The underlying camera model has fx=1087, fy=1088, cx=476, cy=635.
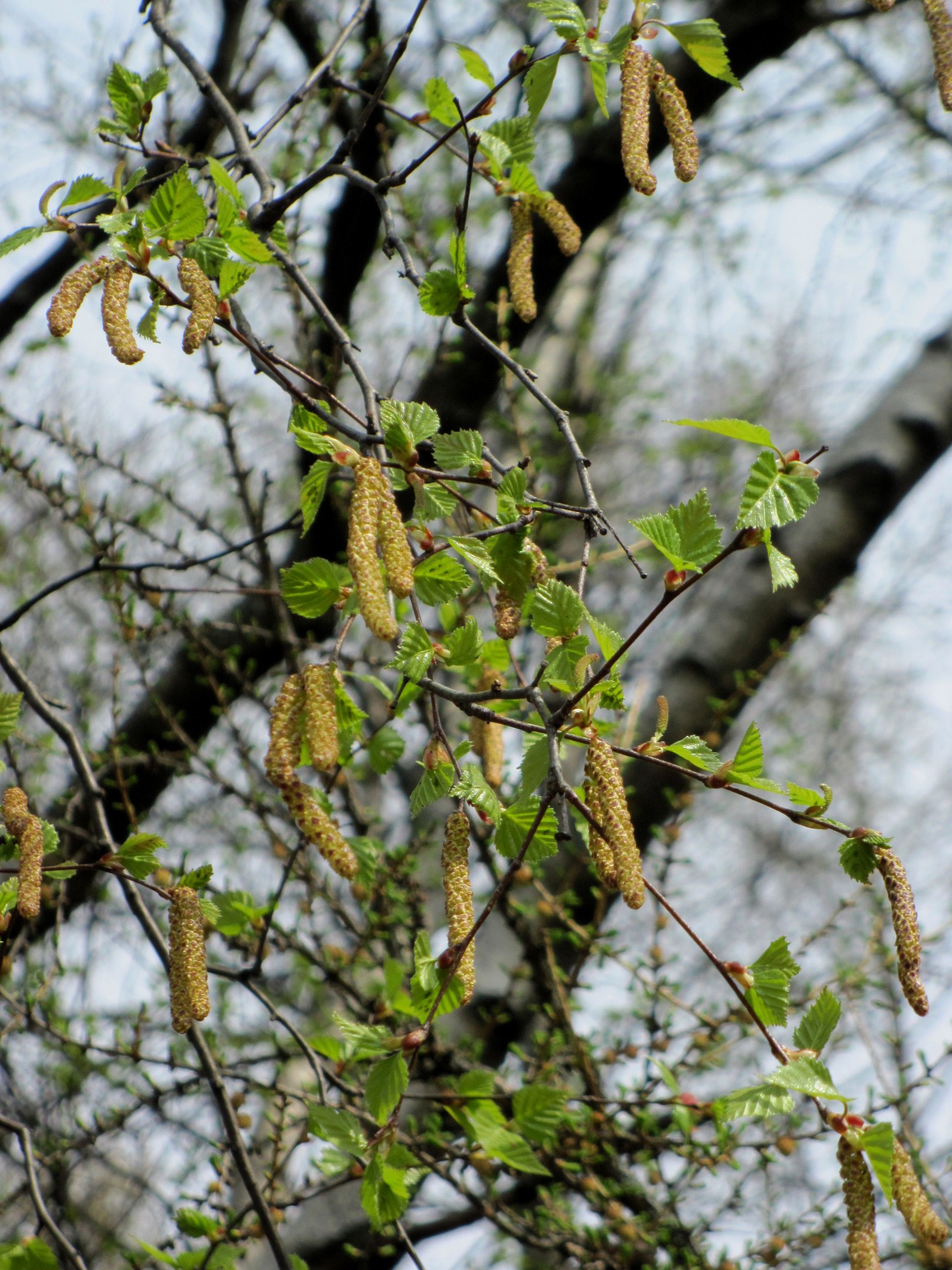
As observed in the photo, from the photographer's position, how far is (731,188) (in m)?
5.77

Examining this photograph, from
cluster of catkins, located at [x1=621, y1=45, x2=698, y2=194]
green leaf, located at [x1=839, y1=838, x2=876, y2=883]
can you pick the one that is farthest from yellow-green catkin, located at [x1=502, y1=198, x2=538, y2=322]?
green leaf, located at [x1=839, y1=838, x2=876, y2=883]

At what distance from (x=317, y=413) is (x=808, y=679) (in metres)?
7.33

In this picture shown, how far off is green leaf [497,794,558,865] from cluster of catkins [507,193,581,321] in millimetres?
747

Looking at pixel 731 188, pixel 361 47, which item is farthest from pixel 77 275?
pixel 731 188

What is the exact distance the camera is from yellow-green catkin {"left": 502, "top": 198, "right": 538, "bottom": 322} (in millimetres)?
1597

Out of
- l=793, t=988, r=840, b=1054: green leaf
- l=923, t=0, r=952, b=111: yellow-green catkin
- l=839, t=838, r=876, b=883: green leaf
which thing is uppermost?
l=923, t=0, r=952, b=111: yellow-green catkin

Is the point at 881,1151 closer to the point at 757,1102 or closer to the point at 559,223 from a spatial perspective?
the point at 757,1102

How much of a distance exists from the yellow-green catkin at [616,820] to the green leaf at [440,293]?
2.24 feet

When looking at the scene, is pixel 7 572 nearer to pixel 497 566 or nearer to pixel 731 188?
pixel 731 188

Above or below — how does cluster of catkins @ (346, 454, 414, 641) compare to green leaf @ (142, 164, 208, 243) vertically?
below

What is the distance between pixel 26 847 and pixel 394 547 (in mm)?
580

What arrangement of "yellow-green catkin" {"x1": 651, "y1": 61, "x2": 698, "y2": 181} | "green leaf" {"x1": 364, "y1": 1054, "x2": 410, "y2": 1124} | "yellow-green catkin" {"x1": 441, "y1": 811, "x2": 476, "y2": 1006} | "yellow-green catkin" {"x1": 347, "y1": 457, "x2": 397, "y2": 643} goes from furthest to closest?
"yellow-green catkin" {"x1": 651, "y1": 61, "x2": 698, "y2": 181}, "green leaf" {"x1": 364, "y1": 1054, "x2": 410, "y2": 1124}, "yellow-green catkin" {"x1": 441, "y1": 811, "x2": 476, "y2": 1006}, "yellow-green catkin" {"x1": 347, "y1": 457, "x2": 397, "y2": 643}

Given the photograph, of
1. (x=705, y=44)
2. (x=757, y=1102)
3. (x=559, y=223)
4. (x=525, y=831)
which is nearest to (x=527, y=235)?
(x=559, y=223)

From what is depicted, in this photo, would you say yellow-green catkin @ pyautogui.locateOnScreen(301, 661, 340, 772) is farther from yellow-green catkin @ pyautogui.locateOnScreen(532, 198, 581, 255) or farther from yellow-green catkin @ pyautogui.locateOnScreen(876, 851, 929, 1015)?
yellow-green catkin @ pyautogui.locateOnScreen(532, 198, 581, 255)
